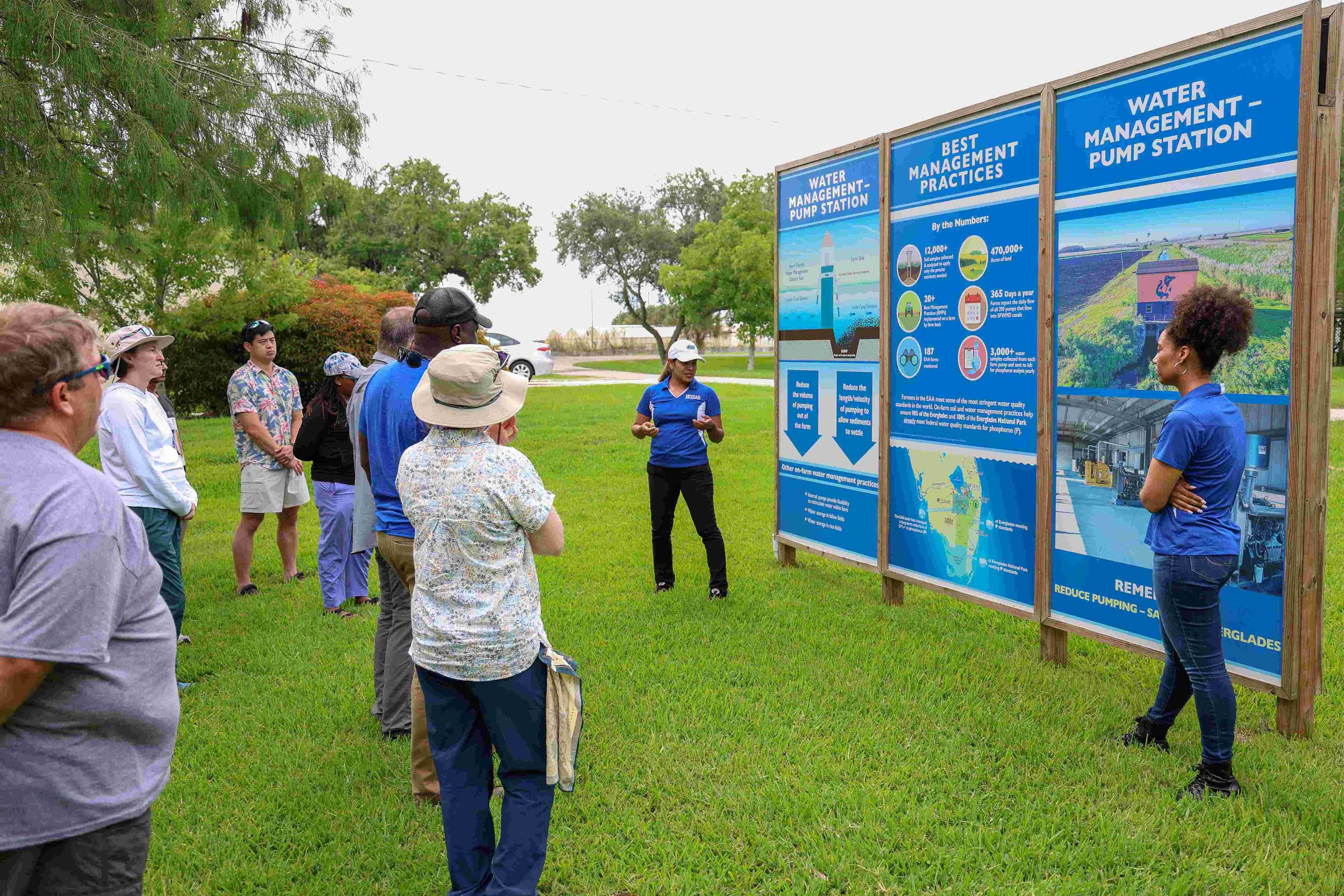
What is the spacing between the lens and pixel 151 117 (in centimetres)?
846

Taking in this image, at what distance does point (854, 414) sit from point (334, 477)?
3.75 metres

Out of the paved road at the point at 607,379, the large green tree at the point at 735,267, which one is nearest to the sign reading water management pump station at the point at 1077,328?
the paved road at the point at 607,379

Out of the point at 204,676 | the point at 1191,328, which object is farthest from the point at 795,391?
the point at 204,676

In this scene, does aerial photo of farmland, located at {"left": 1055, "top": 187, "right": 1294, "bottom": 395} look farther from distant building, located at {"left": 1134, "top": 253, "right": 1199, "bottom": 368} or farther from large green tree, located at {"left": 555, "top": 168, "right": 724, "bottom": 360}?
large green tree, located at {"left": 555, "top": 168, "right": 724, "bottom": 360}

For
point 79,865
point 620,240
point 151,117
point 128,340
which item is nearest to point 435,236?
point 620,240

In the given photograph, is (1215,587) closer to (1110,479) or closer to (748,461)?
(1110,479)

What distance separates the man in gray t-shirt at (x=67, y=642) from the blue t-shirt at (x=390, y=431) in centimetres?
185

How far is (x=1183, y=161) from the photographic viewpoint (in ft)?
15.5

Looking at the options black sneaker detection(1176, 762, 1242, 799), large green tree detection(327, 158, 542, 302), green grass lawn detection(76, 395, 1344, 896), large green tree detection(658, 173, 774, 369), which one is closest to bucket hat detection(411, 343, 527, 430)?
green grass lawn detection(76, 395, 1344, 896)

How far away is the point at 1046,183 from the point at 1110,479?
1.66 m

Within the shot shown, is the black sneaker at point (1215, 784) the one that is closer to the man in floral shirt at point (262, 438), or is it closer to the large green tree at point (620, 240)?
the man in floral shirt at point (262, 438)

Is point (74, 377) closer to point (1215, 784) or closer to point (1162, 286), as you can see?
Answer: point (1215, 784)

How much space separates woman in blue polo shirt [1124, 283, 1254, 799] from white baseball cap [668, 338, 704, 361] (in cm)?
364

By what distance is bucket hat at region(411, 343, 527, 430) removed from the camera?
2.99 metres
